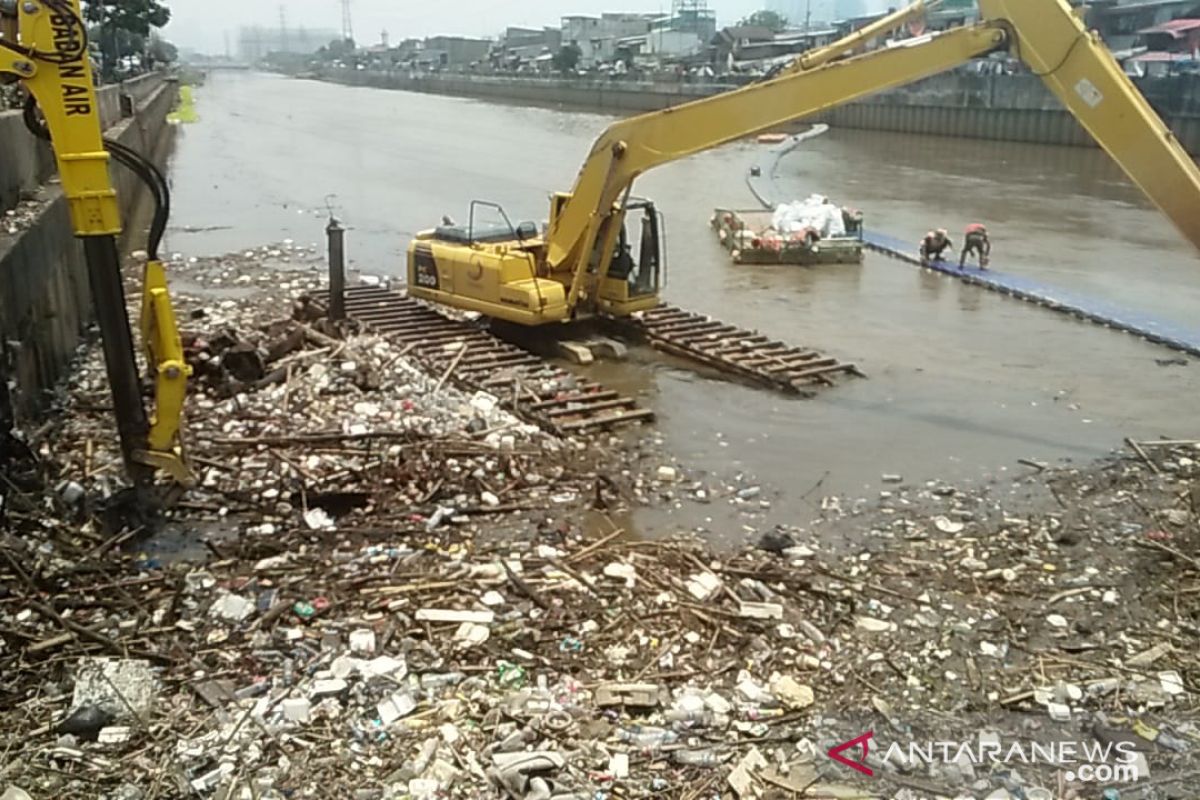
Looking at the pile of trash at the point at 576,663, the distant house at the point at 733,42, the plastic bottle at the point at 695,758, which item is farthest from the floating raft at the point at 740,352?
the distant house at the point at 733,42

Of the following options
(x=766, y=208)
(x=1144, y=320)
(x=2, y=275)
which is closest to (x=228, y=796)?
(x=2, y=275)

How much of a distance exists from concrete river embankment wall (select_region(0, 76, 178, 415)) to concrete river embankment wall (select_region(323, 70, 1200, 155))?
690 inches

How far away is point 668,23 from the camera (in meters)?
136

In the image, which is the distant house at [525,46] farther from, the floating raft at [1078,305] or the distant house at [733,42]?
the floating raft at [1078,305]

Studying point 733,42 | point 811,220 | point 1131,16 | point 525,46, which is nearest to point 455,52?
point 525,46

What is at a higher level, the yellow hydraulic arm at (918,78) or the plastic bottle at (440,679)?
the yellow hydraulic arm at (918,78)

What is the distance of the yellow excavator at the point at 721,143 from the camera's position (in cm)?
859

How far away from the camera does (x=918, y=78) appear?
960 cm

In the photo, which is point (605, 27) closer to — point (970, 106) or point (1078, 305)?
point (970, 106)

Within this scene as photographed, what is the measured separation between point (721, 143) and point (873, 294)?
674cm

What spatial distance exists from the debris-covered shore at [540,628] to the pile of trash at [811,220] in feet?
35.2

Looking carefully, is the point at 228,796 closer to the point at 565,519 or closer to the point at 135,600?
the point at 135,600

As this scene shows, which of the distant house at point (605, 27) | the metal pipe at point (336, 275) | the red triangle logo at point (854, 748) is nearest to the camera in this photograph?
the red triangle logo at point (854, 748)

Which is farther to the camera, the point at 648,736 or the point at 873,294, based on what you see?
the point at 873,294
